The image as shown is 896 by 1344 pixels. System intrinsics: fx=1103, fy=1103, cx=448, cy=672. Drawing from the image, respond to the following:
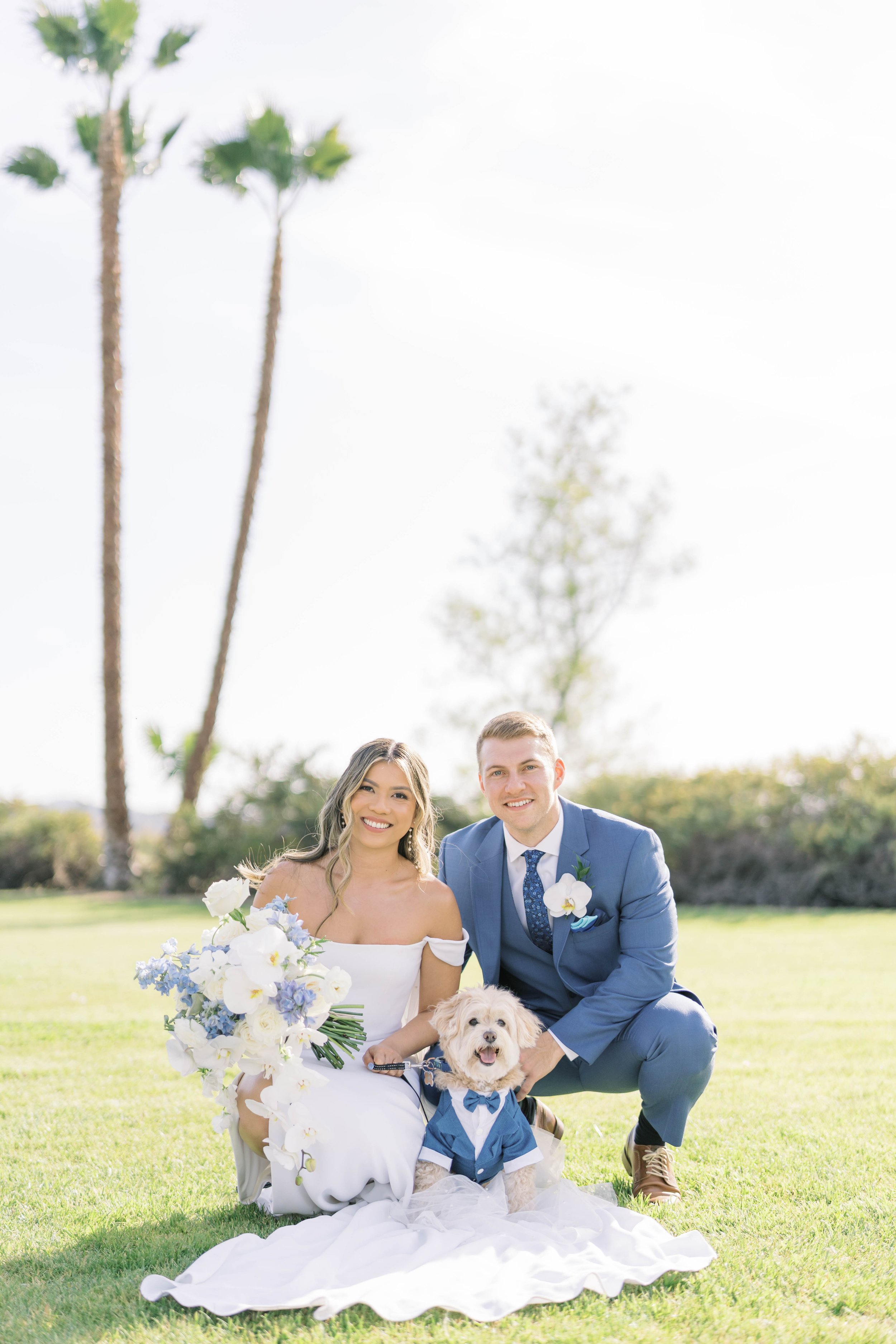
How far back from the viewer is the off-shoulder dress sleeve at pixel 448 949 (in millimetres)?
4020

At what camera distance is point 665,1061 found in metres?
3.86

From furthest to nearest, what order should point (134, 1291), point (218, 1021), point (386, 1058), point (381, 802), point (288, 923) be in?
point (381, 802)
point (386, 1058)
point (288, 923)
point (218, 1021)
point (134, 1291)

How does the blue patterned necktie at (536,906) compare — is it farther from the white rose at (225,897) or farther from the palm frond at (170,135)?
the palm frond at (170,135)

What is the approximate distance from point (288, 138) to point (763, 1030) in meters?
17.5

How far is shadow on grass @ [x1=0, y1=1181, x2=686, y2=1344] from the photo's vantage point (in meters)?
2.74

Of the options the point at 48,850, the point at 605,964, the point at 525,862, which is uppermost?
the point at 525,862

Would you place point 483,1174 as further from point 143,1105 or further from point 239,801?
point 239,801

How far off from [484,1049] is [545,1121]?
0.85m

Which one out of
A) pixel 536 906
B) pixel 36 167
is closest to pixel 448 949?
pixel 536 906

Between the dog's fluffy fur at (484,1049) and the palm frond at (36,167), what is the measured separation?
733 inches

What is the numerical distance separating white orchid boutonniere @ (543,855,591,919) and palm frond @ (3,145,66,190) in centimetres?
1824

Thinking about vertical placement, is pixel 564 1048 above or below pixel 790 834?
above

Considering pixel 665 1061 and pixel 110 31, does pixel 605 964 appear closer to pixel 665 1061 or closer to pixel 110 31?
pixel 665 1061

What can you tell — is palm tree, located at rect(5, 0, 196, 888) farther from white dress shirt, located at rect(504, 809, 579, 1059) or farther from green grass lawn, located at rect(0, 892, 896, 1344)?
white dress shirt, located at rect(504, 809, 579, 1059)
